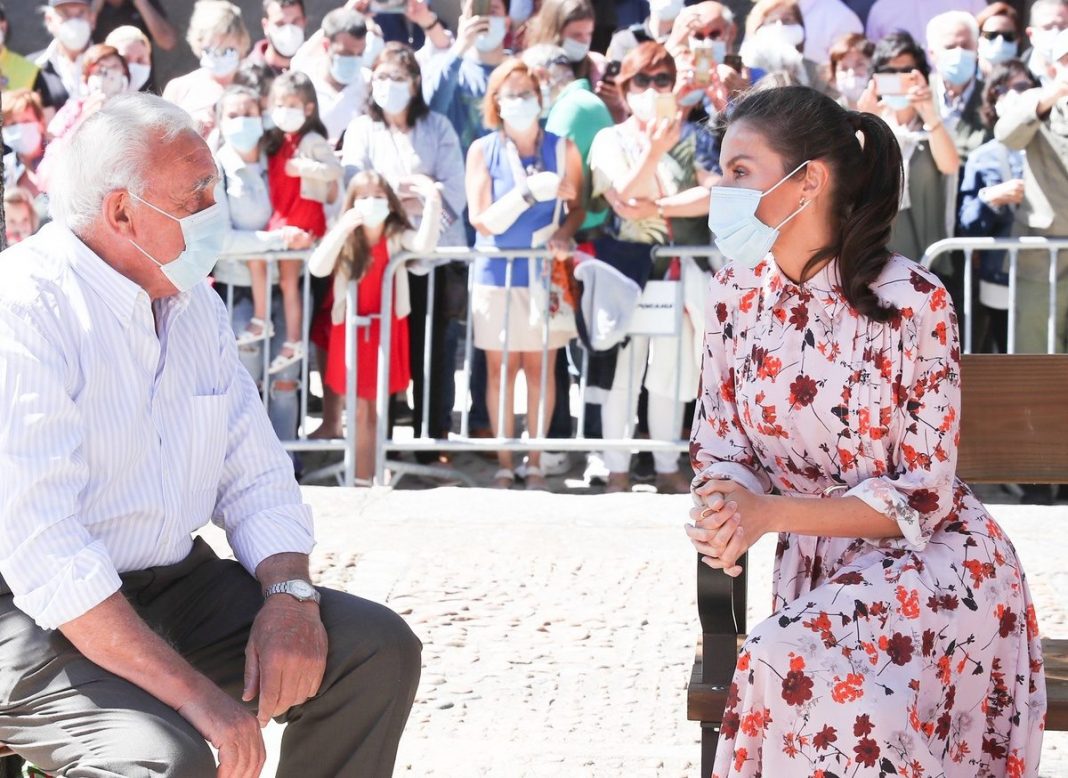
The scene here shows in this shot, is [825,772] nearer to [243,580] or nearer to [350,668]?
[350,668]

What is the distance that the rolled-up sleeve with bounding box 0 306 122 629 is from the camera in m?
2.68

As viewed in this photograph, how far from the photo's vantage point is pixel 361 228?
6926 mm

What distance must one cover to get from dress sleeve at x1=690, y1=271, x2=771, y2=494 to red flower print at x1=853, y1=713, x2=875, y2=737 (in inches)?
23.1

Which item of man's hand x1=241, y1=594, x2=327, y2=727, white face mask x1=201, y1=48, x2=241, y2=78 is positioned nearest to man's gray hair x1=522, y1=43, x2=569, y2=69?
white face mask x1=201, y1=48, x2=241, y2=78

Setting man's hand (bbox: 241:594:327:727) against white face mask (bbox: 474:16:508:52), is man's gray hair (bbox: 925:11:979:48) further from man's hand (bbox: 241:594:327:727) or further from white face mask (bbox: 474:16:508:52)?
man's hand (bbox: 241:594:327:727)

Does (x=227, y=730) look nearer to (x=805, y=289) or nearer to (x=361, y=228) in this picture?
(x=805, y=289)

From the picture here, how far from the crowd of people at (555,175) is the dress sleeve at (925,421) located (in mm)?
3610

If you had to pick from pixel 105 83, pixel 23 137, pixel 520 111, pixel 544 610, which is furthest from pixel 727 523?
pixel 23 137

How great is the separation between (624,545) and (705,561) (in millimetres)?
2504

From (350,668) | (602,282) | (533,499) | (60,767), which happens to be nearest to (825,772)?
(350,668)

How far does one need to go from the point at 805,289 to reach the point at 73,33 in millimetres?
6170

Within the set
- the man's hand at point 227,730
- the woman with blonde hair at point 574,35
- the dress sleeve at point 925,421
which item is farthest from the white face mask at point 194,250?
the woman with blonde hair at point 574,35

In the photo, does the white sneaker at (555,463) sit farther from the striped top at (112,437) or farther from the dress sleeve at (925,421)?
the dress sleeve at (925,421)

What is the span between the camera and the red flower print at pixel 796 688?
2.77 metres
